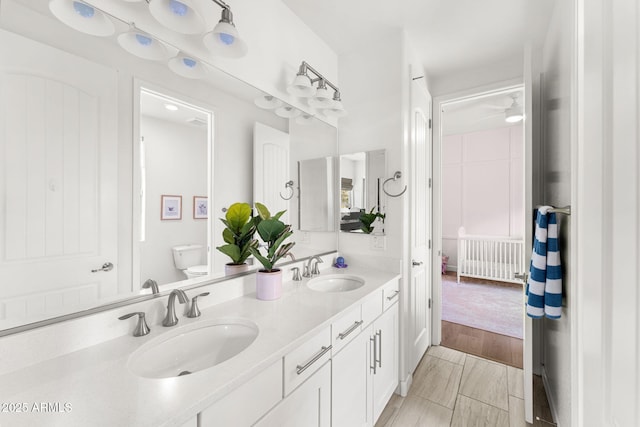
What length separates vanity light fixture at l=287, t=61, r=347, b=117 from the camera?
5.37 ft

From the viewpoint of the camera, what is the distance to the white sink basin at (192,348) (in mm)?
834

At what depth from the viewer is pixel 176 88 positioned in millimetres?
1130

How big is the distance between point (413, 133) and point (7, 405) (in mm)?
2260

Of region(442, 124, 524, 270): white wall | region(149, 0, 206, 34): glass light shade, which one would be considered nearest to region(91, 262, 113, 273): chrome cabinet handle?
region(149, 0, 206, 34): glass light shade

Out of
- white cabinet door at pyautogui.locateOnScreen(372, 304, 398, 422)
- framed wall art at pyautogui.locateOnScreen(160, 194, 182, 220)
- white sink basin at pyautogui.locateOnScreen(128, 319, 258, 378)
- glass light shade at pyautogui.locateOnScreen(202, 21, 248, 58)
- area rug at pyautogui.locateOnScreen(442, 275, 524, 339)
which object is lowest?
area rug at pyautogui.locateOnScreen(442, 275, 524, 339)

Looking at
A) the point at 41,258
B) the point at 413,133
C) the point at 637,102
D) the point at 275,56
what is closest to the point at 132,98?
the point at 41,258

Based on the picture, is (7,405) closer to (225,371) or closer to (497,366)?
(225,371)

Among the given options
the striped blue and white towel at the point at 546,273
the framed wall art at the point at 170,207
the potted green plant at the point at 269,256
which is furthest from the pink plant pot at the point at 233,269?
the striped blue and white towel at the point at 546,273

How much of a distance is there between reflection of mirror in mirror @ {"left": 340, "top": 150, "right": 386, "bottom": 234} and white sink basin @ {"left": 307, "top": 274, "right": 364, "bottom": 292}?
1.40 feet

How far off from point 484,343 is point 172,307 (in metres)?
2.79

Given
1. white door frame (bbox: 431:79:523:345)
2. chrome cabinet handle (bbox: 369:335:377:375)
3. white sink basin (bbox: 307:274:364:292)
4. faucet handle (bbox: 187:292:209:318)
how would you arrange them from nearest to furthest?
faucet handle (bbox: 187:292:209:318), chrome cabinet handle (bbox: 369:335:377:375), white sink basin (bbox: 307:274:364:292), white door frame (bbox: 431:79:523:345)

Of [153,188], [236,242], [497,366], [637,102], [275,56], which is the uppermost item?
[275,56]

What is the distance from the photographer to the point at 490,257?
4438 millimetres

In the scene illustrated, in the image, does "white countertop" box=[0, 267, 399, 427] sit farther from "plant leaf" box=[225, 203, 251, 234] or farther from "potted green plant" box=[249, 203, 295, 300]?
"plant leaf" box=[225, 203, 251, 234]
